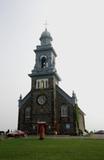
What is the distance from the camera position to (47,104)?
53.2m

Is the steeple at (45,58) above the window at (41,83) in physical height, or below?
above

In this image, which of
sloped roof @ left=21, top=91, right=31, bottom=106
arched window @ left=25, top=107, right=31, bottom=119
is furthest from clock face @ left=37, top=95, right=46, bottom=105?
sloped roof @ left=21, top=91, right=31, bottom=106

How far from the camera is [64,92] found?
54312 millimetres

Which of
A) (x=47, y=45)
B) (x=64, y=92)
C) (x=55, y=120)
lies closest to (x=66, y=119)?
(x=55, y=120)

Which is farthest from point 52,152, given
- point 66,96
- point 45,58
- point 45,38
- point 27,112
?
point 45,38

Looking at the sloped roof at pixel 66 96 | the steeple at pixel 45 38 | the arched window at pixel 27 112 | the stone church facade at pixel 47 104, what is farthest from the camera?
the steeple at pixel 45 38

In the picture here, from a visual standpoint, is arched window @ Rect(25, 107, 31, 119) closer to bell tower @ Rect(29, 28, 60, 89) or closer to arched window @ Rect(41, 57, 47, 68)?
bell tower @ Rect(29, 28, 60, 89)

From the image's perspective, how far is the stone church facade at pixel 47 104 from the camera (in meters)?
51.6

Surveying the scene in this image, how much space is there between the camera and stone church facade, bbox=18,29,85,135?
5164 cm

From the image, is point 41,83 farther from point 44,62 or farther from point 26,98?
point 44,62

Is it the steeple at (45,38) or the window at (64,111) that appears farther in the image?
the steeple at (45,38)

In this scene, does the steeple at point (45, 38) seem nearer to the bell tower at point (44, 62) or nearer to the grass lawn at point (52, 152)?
the bell tower at point (44, 62)

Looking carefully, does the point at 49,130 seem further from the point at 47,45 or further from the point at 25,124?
the point at 47,45

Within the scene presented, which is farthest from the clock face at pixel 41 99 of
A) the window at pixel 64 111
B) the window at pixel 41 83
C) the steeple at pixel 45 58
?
the steeple at pixel 45 58
